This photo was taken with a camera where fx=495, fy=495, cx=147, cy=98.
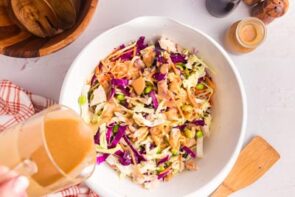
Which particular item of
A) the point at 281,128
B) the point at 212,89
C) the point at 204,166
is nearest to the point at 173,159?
the point at 204,166

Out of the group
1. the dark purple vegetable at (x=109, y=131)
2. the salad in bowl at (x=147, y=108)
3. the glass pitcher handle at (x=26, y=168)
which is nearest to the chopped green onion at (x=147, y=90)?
the salad in bowl at (x=147, y=108)

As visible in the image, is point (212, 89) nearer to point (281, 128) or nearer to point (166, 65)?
point (166, 65)

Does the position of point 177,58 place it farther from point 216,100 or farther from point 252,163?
point 252,163

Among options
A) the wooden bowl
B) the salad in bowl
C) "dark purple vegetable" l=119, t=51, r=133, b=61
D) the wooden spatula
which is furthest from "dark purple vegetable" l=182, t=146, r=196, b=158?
the wooden bowl

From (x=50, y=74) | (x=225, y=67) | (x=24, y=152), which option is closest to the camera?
(x=24, y=152)

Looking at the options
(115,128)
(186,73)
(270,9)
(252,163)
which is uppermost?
(270,9)

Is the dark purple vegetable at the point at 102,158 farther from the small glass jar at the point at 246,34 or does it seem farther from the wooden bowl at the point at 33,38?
the small glass jar at the point at 246,34

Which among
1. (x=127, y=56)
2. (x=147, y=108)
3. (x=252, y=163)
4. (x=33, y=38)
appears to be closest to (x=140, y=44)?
(x=127, y=56)
